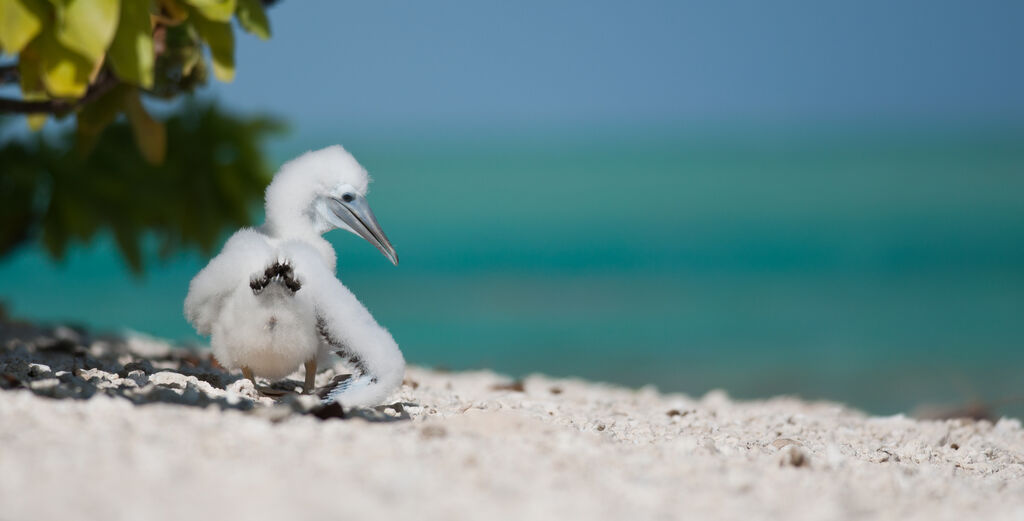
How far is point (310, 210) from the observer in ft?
14.6

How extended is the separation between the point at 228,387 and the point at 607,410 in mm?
1904

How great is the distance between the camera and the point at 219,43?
16.1ft

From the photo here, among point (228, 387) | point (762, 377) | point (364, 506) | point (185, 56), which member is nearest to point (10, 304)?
point (185, 56)

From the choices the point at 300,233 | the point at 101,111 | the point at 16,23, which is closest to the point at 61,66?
the point at 16,23

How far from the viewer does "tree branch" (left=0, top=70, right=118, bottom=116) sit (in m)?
5.27

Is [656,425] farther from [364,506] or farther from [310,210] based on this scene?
[364,506]

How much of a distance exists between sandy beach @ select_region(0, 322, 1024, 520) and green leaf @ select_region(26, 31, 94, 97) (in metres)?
1.19

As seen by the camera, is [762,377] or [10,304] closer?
[10,304]

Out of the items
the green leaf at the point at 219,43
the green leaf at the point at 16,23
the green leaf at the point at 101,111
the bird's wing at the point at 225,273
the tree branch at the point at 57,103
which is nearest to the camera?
the green leaf at the point at 16,23

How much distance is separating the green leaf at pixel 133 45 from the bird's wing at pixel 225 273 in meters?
0.75

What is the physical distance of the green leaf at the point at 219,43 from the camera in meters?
4.89

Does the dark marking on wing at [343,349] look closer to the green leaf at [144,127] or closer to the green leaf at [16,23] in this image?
the green leaf at [16,23]

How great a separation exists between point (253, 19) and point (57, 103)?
138cm

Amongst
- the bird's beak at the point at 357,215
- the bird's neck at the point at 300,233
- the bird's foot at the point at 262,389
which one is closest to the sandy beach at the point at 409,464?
the bird's foot at the point at 262,389
